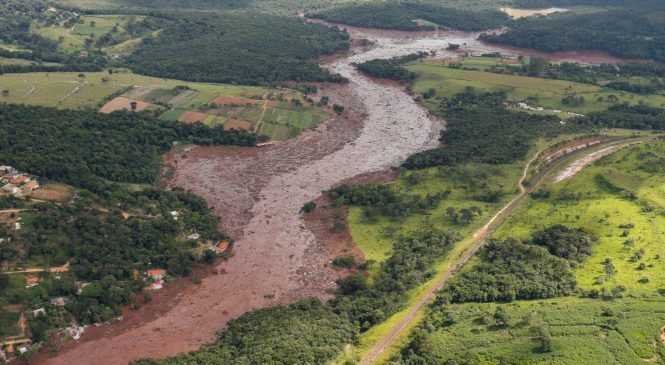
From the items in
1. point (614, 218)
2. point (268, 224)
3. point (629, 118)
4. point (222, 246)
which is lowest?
point (222, 246)

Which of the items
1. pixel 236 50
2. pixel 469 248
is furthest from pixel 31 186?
pixel 236 50

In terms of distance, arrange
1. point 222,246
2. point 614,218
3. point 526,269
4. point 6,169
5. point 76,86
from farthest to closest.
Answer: point 76,86 < point 6,169 < point 222,246 < point 614,218 < point 526,269

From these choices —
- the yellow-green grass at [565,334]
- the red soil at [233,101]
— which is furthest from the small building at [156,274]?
the red soil at [233,101]

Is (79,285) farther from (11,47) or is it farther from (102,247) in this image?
(11,47)

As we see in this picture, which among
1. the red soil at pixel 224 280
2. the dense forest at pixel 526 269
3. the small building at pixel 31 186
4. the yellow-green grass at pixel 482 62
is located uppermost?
the yellow-green grass at pixel 482 62

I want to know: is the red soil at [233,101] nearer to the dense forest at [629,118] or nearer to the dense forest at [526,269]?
the dense forest at [629,118]
